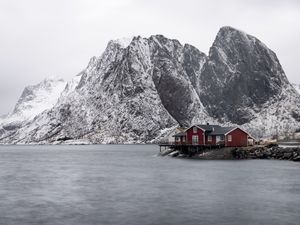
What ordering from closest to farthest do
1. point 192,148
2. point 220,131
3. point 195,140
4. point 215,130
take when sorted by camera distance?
point 220,131
point 215,130
point 195,140
point 192,148

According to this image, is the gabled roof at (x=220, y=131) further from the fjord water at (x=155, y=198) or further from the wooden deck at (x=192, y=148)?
the fjord water at (x=155, y=198)

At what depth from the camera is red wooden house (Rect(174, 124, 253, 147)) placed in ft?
368

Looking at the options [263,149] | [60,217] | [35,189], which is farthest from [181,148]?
[60,217]

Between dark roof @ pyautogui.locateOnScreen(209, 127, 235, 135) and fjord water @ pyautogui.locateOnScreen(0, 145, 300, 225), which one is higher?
dark roof @ pyautogui.locateOnScreen(209, 127, 235, 135)

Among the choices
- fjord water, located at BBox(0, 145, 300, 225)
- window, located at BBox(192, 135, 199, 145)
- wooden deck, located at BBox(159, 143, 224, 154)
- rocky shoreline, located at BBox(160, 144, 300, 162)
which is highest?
window, located at BBox(192, 135, 199, 145)

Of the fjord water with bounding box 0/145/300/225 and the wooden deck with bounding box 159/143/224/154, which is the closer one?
the fjord water with bounding box 0/145/300/225

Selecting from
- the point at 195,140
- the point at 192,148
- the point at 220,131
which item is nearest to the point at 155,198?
the point at 220,131

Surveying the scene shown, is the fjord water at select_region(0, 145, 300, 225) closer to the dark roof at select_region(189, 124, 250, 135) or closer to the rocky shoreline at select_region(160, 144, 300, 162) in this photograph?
the rocky shoreline at select_region(160, 144, 300, 162)

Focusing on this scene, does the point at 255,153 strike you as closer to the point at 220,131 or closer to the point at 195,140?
the point at 220,131

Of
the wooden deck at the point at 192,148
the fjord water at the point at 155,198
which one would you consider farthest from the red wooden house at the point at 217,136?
the fjord water at the point at 155,198

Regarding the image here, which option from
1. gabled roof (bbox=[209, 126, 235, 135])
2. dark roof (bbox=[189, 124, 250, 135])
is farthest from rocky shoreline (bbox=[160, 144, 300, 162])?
dark roof (bbox=[189, 124, 250, 135])

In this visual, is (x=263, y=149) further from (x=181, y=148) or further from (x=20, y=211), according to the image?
(x=20, y=211)

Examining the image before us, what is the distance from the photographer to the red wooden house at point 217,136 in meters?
112

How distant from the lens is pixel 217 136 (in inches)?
4476
